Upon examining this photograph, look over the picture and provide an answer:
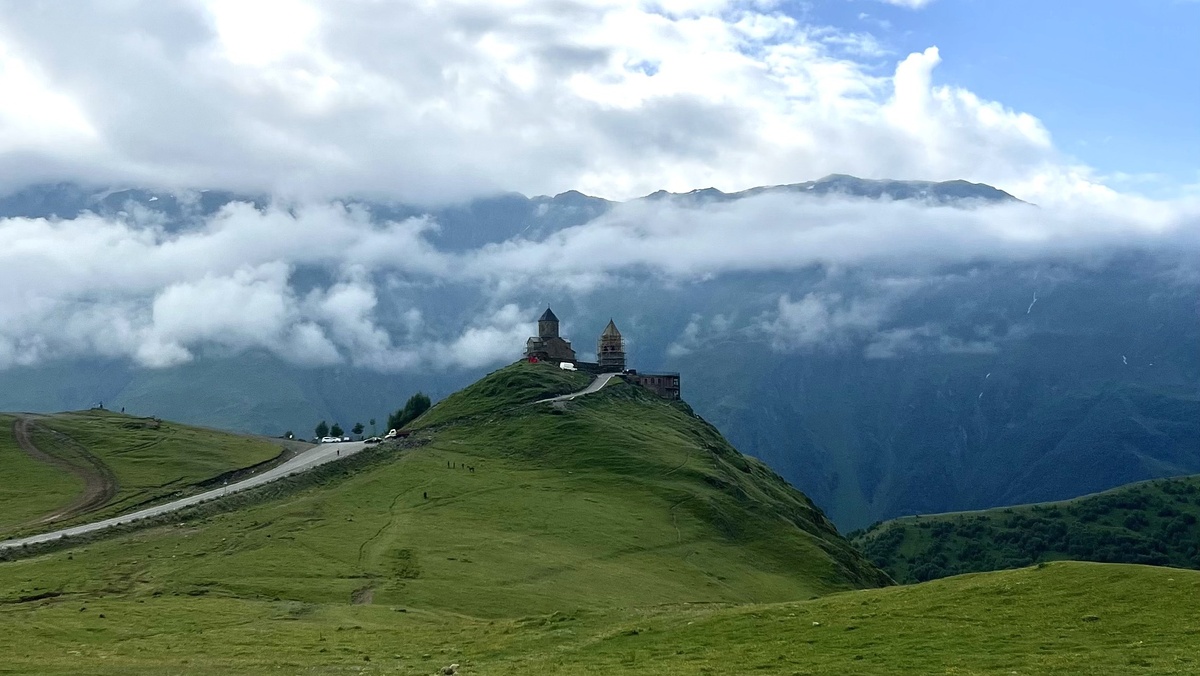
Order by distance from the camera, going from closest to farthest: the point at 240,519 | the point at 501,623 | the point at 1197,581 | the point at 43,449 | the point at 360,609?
the point at 1197,581
the point at 501,623
the point at 360,609
the point at 240,519
the point at 43,449

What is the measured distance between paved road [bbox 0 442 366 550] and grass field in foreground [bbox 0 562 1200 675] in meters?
41.4

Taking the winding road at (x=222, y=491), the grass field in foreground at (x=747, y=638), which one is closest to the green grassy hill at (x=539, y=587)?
the grass field in foreground at (x=747, y=638)

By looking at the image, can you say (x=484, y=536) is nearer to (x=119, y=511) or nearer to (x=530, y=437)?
(x=119, y=511)

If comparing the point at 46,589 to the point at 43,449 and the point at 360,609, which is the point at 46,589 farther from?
the point at 43,449

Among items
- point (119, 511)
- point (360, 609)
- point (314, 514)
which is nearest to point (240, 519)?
point (314, 514)

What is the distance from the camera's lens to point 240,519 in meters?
118

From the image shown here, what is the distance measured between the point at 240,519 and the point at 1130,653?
309ft

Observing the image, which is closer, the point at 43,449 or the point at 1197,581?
the point at 1197,581

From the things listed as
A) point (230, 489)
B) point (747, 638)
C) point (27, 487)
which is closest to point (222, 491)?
point (230, 489)

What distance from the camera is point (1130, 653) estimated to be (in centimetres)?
4738

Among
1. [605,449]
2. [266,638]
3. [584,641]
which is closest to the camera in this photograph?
[584,641]

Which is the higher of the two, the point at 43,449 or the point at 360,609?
the point at 43,449

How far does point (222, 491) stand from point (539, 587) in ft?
184

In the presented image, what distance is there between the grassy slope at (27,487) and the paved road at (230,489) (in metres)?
8.89
